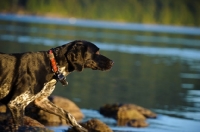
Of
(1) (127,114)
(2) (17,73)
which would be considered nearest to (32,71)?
(2) (17,73)

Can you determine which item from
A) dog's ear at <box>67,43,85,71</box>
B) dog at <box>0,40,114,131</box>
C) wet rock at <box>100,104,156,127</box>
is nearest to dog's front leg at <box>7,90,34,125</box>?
dog at <box>0,40,114,131</box>

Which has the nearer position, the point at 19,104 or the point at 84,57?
the point at 19,104

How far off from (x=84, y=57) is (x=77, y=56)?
15 cm

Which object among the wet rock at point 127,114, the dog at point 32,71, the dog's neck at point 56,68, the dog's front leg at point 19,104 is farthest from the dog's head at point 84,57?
the wet rock at point 127,114

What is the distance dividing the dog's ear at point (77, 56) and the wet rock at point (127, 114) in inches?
268

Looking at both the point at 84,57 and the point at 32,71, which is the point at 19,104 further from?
the point at 84,57

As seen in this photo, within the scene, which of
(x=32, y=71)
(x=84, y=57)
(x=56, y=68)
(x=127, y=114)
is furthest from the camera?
(x=127, y=114)

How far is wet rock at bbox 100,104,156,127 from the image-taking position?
17.0 metres

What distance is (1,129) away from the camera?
10.2 meters

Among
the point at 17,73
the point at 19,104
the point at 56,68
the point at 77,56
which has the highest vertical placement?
the point at 77,56

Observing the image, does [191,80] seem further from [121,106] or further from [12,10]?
[12,10]

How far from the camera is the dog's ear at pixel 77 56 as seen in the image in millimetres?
10016

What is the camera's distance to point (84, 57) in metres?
10.2

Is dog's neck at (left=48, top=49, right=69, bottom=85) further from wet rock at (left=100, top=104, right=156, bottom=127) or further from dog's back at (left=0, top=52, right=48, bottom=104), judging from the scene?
wet rock at (left=100, top=104, right=156, bottom=127)
